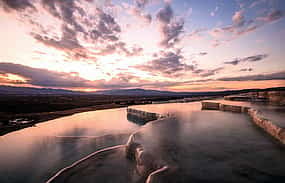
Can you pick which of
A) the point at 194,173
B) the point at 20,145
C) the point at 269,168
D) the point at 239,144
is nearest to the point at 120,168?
the point at 194,173

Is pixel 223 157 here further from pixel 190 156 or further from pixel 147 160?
pixel 147 160

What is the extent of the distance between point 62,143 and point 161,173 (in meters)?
8.67

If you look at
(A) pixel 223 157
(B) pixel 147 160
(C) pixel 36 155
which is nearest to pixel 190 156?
(A) pixel 223 157

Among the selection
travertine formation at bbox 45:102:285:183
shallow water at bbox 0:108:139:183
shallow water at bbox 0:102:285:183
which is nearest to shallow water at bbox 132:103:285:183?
shallow water at bbox 0:102:285:183

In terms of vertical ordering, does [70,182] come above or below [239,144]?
below

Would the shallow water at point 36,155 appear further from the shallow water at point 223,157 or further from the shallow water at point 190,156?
the shallow water at point 223,157

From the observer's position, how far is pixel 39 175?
19.2 feet

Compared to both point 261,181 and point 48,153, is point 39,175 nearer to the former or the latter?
point 48,153

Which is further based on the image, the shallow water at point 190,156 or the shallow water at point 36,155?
the shallow water at point 36,155

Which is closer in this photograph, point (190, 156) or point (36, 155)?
point (190, 156)

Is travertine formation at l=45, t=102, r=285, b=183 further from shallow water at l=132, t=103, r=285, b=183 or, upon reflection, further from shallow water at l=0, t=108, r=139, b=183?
shallow water at l=0, t=108, r=139, b=183

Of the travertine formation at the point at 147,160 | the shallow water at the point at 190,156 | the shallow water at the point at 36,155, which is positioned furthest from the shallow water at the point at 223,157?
the shallow water at the point at 36,155

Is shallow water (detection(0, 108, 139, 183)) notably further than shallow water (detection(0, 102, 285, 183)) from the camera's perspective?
Yes

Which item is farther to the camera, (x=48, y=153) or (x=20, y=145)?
(x=20, y=145)
